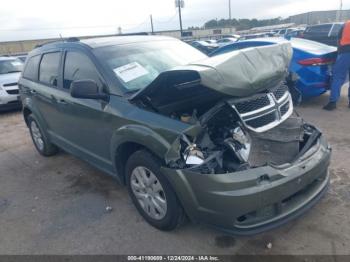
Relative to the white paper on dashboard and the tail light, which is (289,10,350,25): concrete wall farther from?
the white paper on dashboard

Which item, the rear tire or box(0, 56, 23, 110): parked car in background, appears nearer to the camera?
the rear tire

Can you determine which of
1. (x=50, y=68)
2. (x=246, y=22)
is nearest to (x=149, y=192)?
(x=50, y=68)

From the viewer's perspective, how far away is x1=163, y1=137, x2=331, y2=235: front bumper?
2.52m

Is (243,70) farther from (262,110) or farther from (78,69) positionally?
(78,69)

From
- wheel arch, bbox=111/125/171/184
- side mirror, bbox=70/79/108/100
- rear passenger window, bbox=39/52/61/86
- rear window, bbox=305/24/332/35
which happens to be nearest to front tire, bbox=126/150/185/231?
wheel arch, bbox=111/125/171/184

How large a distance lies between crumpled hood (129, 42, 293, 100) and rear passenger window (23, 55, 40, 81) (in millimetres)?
2788

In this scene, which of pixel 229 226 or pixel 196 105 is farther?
pixel 196 105

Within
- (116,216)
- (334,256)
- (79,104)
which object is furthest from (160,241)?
(79,104)

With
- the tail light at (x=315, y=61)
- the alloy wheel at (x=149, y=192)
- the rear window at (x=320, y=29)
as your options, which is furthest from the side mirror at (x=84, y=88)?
the rear window at (x=320, y=29)

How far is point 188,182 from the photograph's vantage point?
2.62 m

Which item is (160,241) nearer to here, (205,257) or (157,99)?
(205,257)

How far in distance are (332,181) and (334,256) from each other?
1.32 m

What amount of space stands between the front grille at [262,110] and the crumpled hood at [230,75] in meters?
0.13

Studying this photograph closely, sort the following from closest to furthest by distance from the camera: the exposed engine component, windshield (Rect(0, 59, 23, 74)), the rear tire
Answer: the exposed engine component
the rear tire
windshield (Rect(0, 59, 23, 74))
